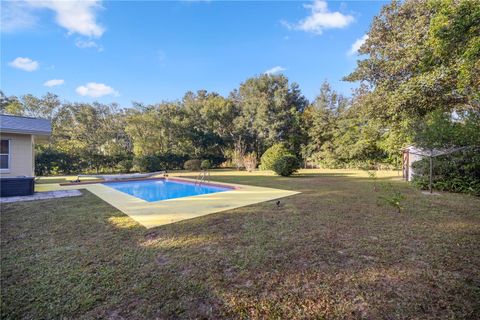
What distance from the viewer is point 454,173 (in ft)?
23.3

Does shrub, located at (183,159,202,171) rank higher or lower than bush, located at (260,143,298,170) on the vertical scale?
lower

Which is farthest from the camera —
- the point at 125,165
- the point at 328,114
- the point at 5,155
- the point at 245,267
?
the point at 328,114

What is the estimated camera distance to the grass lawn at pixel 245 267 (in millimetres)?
1745

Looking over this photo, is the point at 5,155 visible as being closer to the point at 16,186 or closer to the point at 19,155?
the point at 19,155

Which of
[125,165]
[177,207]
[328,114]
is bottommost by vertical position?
[177,207]

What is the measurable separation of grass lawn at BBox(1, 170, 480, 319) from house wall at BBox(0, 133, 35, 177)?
4.55 meters

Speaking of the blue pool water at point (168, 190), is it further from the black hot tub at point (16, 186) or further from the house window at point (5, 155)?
the house window at point (5, 155)

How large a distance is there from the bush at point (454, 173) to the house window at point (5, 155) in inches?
558

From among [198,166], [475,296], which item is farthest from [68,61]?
[475,296]

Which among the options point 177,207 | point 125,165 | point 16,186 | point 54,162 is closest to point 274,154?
point 177,207

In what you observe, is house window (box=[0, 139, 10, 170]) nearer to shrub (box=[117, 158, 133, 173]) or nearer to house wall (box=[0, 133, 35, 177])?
house wall (box=[0, 133, 35, 177])

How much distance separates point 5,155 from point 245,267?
9.51 m

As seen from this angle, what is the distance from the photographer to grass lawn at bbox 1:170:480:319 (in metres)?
1.75

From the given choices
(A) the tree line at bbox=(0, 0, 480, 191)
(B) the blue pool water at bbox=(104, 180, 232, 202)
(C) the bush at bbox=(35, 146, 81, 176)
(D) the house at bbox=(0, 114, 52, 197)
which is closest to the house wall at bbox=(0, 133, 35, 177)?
Result: (D) the house at bbox=(0, 114, 52, 197)
